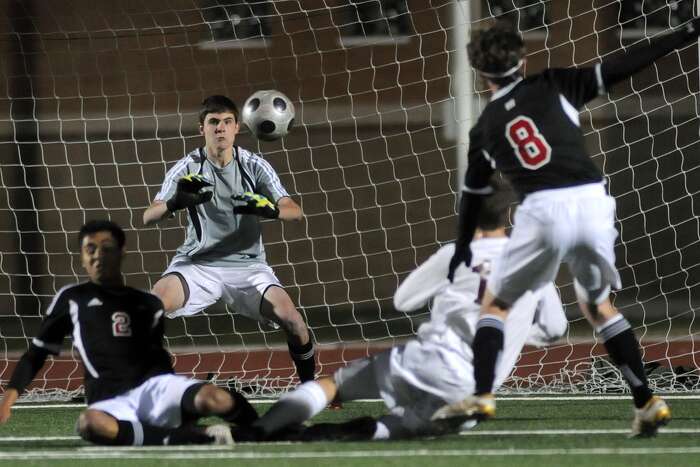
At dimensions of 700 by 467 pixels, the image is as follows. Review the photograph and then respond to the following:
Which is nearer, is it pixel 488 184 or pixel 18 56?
pixel 488 184

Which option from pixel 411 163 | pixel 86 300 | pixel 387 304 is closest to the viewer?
pixel 86 300

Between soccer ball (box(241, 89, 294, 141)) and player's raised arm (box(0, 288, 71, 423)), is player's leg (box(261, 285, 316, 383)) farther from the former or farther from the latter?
player's raised arm (box(0, 288, 71, 423))

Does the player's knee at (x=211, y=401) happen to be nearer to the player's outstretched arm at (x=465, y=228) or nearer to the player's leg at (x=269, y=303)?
the player's outstretched arm at (x=465, y=228)

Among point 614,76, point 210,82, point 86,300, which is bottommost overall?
point 86,300

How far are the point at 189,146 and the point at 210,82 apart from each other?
1.20m

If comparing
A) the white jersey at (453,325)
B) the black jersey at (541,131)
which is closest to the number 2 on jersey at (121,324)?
the white jersey at (453,325)

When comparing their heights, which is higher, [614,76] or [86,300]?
[614,76]

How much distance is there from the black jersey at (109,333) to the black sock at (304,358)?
184 cm

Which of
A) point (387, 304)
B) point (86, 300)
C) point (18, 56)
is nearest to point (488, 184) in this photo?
point (86, 300)

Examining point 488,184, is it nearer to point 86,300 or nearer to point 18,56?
point 86,300

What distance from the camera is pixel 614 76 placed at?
5.34 metres

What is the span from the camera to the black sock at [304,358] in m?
7.34

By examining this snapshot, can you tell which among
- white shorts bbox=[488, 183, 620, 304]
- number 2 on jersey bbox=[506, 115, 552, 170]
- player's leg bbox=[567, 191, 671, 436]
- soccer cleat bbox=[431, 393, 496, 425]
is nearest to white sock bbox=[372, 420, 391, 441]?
soccer cleat bbox=[431, 393, 496, 425]

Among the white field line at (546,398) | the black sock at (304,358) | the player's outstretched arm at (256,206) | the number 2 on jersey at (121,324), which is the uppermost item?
the player's outstretched arm at (256,206)
